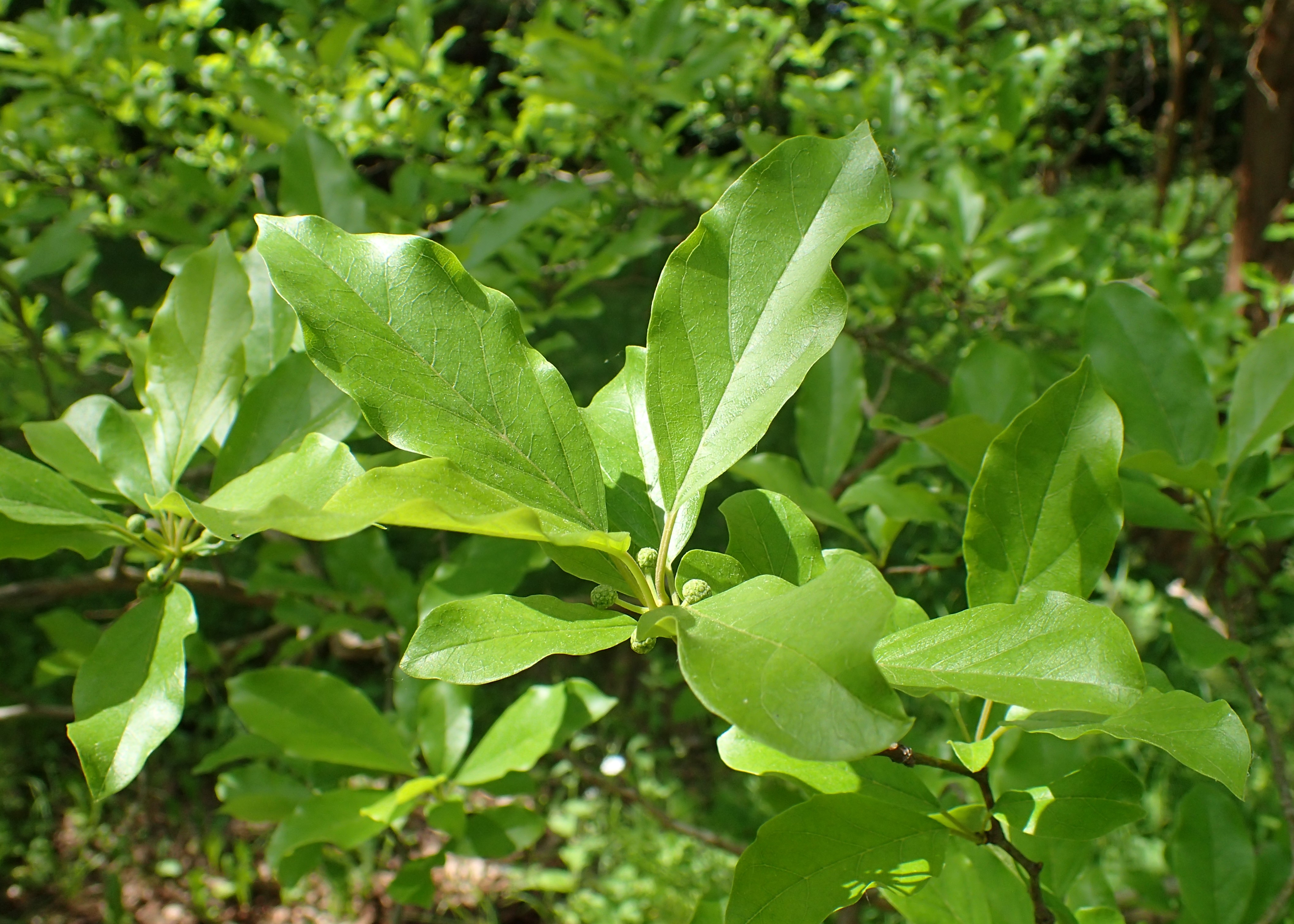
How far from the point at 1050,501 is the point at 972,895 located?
14.2 inches

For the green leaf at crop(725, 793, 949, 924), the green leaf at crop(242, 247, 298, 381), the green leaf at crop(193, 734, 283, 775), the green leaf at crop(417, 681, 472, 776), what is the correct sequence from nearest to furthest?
the green leaf at crop(725, 793, 949, 924)
the green leaf at crop(242, 247, 298, 381)
the green leaf at crop(417, 681, 472, 776)
the green leaf at crop(193, 734, 283, 775)

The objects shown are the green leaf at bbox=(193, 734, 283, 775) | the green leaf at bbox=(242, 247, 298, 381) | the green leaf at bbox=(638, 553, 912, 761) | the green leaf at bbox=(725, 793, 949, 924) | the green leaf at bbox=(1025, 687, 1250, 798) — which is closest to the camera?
the green leaf at bbox=(638, 553, 912, 761)

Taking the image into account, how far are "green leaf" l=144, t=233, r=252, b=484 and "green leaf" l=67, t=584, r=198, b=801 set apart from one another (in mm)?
116

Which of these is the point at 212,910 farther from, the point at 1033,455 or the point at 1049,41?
the point at 1049,41

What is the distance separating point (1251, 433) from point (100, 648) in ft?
3.19

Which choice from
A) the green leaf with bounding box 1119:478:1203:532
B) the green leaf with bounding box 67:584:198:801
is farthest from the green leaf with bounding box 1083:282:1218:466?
the green leaf with bounding box 67:584:198:801

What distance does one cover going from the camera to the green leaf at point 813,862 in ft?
1.81

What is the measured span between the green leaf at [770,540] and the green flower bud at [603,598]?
99mm

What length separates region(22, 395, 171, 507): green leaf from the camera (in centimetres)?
70

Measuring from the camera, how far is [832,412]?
1.04m

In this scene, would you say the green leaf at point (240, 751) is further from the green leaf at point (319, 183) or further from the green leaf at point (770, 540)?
the green leaf at point (770, 540)

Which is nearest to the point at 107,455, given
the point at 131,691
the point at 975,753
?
the point at 131,691

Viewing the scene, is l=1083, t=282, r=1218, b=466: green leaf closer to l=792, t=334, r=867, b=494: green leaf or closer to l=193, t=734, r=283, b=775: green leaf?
l=792, t=334, r=867, b=494: green leaf

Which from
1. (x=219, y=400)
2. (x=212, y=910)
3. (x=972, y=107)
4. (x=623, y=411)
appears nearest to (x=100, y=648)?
(x=219, y=400)
